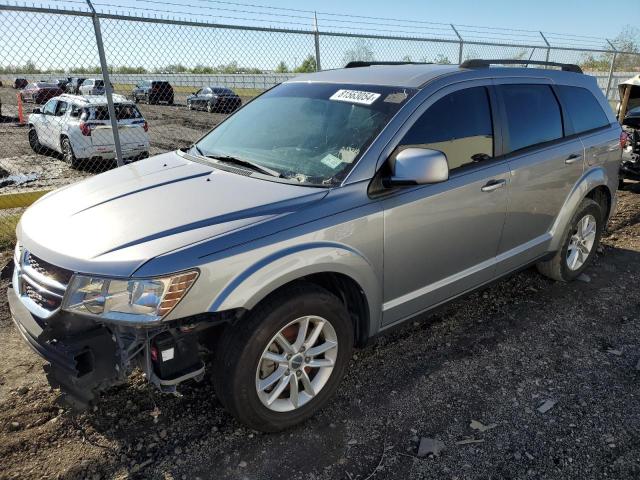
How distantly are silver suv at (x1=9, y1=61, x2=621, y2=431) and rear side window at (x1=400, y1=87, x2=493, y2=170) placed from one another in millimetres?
11

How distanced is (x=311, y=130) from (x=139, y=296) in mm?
1547

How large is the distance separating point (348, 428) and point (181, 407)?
3.20 feet

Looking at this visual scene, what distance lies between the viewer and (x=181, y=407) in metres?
2.87

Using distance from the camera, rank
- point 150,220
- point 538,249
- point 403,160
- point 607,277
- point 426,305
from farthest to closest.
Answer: point 607,277 → point 538,249 → point 426,305 → point 403,160 → point 150,220

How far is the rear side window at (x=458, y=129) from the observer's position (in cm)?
298

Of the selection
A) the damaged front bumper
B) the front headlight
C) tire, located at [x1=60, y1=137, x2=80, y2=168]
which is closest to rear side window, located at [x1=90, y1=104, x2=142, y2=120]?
tire, located at [x1=60, y1=137, x2=80, y2=168]

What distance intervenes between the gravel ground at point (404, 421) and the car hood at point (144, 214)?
1.01m

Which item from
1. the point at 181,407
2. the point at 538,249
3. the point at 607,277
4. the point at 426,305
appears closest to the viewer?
the point at 181,407

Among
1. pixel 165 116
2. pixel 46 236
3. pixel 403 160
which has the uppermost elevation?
pixel 403 160

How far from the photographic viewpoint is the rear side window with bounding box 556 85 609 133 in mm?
4109

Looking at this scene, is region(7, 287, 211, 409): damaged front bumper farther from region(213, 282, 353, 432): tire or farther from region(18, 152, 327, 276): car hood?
region(18, 152, 327, 276): car hood

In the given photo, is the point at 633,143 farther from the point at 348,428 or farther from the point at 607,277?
the point at 348,428

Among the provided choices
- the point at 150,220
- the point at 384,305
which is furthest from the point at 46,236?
the point at 384,305

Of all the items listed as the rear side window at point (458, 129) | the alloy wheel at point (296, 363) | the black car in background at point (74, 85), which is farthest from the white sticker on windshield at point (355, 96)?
the black car in background at point (74, 85)
